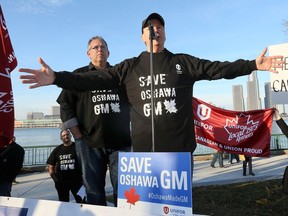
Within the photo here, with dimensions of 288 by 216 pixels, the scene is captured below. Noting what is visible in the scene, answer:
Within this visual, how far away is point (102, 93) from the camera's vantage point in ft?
10.9

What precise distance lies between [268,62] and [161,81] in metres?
0.79

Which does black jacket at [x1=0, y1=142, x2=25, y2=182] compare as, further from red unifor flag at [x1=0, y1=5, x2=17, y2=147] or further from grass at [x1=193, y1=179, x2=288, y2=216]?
grass at [x1=193, y1=179, x2=288, y2=216]

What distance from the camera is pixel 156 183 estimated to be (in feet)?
6.98

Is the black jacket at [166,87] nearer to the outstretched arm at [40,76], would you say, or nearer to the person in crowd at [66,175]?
the outstretched arm at [40,76]

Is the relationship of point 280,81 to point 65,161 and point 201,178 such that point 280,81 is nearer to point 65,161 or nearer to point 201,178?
point 65,161

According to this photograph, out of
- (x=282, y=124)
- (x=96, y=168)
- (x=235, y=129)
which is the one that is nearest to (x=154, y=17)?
(x=96, y=168)

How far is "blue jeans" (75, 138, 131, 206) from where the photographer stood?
129 inches

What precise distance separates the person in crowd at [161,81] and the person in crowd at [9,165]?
7.79ft

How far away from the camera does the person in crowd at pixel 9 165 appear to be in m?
4.49

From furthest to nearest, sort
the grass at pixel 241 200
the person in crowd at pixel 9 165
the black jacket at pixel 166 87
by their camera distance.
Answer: the grass at pixel 241 200 < the person in crowd at pixel 9 165 < the black jacket at pixel 166 87

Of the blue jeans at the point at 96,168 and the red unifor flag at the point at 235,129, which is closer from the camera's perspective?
the blue jeans at the point at 96,168

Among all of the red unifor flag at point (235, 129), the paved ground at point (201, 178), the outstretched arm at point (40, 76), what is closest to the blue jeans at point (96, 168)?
the outstretched arm at point (40, 76)

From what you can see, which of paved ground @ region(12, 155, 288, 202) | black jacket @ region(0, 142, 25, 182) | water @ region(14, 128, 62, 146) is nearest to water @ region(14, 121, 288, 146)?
water @ region(14, 128, 62, 146)

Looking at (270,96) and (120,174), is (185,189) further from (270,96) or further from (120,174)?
(270,96)
